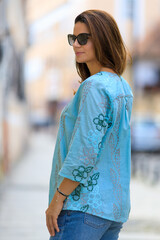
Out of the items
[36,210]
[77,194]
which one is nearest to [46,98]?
[36,210]

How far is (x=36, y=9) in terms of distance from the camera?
2744 centimetres

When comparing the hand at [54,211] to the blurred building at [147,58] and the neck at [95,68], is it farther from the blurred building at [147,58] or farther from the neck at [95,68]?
the blurred building at [147,58]

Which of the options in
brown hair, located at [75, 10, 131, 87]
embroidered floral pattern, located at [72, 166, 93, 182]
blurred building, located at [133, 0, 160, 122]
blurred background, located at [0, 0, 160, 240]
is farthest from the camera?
blurred building, located at [133, 0, 160, 122]

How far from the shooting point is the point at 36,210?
593 centimetres

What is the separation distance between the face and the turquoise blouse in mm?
107

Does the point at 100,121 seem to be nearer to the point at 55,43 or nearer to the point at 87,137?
the point at 87,137

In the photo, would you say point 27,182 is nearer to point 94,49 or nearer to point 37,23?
point 94,49

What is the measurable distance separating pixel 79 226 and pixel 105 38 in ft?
2.45

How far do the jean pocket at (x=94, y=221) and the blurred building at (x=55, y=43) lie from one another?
55.2ft

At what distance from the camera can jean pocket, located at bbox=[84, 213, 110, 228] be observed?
1680 millimetres

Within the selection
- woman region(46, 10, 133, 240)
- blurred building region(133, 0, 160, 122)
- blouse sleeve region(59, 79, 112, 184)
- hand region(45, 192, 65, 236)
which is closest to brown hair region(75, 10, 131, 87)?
woman region(46, 10, 133, 240)

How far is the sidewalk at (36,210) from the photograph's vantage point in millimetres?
4734

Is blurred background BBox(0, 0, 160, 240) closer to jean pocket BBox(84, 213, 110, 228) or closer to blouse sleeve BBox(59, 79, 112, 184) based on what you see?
blouse sleeve BBox(59, 79, 112, 184)

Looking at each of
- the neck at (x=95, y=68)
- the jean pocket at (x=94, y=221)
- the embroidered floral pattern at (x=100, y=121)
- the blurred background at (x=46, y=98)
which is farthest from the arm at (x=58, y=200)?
the blurred background at (x=46, y=98)
